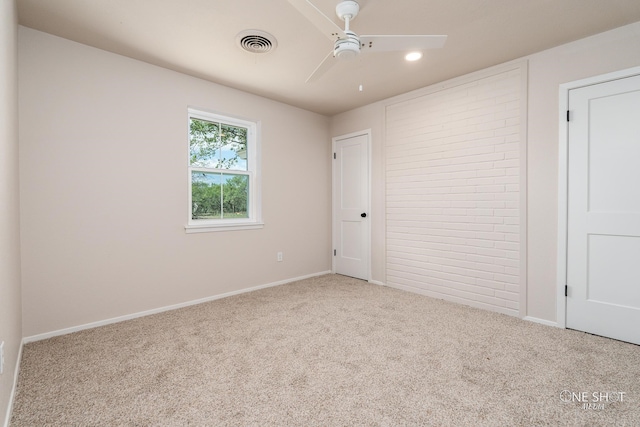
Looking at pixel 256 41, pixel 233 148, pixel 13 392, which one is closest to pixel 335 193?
pixel 233 148

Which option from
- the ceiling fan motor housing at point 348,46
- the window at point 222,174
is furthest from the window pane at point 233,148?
the ceiling fan motor housing at point 348,46

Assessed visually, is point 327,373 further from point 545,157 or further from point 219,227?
point 545,157

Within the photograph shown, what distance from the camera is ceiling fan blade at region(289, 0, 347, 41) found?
1543mm

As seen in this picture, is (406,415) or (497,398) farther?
(497,398)

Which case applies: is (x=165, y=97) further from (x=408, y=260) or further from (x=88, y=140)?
(x=408, y=260)

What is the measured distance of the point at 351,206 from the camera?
441 cm

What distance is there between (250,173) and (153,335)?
2088 millimetres

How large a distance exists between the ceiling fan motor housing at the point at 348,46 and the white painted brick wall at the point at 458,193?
193cm

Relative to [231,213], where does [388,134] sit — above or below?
above

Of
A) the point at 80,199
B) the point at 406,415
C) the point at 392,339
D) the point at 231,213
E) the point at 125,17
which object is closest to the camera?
the point at 406,415

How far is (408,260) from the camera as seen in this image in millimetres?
3748

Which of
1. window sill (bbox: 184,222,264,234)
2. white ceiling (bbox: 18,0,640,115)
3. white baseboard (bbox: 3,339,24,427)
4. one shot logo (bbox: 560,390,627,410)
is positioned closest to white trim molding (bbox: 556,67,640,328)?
white ceiling (bbox: 18,0,640,115)

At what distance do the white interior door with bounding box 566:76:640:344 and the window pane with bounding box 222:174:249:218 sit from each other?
10.9 feet

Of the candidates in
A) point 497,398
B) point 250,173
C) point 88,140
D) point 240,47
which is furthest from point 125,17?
point 497,398
